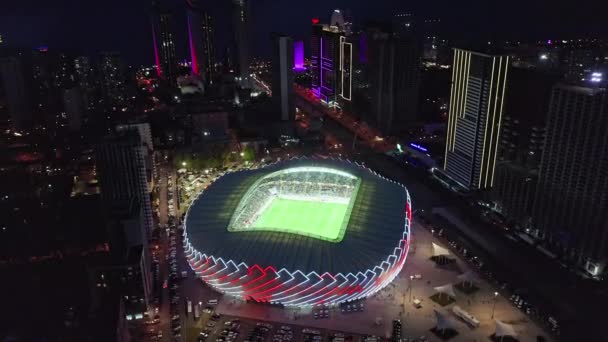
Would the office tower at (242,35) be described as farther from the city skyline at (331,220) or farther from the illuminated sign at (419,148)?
the illuminated sign at (419,148)

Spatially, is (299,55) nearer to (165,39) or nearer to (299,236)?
(165,39)

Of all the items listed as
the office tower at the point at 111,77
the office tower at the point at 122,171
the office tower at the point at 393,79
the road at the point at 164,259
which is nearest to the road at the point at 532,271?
the office tower at the point at 393,79

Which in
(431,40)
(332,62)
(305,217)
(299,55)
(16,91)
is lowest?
(305,217)

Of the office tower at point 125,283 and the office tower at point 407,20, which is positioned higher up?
the office tower at point 407,20

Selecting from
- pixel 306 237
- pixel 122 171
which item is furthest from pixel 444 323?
pixel 122 171

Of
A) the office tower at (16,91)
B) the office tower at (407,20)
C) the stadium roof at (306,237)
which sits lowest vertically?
the stadium roof at (306,237)

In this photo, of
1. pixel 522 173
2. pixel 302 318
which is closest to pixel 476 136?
pixel 522 173

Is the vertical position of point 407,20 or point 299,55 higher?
point 407,20
